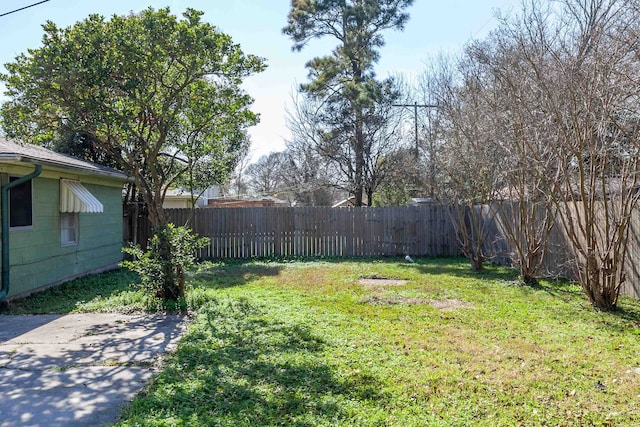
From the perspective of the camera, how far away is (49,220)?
27.1 feet

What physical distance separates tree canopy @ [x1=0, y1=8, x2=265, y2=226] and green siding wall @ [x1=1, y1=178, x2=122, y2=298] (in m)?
1.71

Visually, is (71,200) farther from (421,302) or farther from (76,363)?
(421,302)

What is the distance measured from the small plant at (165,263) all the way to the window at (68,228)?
2998 millimetres

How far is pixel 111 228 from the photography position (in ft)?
36.6

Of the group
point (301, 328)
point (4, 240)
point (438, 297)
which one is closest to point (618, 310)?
point (438, 297)

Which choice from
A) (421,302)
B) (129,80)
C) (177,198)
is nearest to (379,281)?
(421,302)

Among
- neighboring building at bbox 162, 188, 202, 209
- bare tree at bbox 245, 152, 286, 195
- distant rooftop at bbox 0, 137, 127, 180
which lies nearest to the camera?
distant rooftop at bbox 0, 137, 127, 180

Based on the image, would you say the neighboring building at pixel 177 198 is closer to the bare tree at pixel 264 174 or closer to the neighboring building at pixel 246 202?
the neighboring building at pixel 246 202

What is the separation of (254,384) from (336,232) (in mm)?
10018

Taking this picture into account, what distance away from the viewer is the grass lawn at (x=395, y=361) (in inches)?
125

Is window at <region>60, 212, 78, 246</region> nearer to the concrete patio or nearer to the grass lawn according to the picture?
the grass lawn

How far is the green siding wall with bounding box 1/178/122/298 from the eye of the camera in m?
7.34

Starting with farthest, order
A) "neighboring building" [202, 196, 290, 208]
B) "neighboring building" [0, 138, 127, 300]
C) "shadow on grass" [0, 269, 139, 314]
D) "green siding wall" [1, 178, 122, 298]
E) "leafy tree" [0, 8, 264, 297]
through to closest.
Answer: "neighboring building" [202, 196, 290, 208], "green siding wall" [1, 178, 122, 298], "neighboring building" [0, 138, 127, 300], "shadow on grass" [0, 269, 139, 314], "leafy tree" [0, 8, 264, 297]

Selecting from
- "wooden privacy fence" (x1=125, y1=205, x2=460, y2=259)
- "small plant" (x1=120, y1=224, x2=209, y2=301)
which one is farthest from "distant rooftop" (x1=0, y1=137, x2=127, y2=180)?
"wooden privacy fence" (x1=125, y1=205, x2=460, y2=259)
